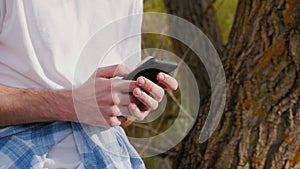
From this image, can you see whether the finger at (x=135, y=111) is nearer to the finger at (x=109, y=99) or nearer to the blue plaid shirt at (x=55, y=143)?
the finger at (x=109, y=99)

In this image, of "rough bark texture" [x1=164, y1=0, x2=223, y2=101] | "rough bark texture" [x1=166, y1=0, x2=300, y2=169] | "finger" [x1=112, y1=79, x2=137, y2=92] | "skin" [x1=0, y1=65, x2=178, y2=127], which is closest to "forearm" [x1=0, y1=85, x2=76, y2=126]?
"skin" [x1=0, y1=65, x2=178, y2=127]

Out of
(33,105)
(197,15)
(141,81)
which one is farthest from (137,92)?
(197,15)

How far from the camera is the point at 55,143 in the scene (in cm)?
155

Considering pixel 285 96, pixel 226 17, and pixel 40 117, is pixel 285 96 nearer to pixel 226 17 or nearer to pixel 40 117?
pixel 40 117

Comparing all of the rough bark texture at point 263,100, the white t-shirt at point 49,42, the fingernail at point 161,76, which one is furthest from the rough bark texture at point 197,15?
the fingernail at point 161,76

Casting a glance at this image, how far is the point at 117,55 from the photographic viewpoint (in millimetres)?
1689

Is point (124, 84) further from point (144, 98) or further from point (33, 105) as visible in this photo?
point (33, 105)

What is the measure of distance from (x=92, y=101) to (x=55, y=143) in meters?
0.15

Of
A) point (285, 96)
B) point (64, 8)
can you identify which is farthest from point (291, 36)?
point (64, 8)

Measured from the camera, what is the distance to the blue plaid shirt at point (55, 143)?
59.3 inches

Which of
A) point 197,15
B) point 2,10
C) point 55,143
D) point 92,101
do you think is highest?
point 197,15

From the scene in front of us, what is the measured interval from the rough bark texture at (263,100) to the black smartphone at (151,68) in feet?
3.42

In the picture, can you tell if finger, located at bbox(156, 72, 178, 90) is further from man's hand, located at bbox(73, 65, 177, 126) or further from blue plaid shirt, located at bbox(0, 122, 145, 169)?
blue plaid shirt, located at bbox(0, 122, 145, 169)

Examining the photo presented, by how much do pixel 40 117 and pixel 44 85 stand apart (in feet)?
0.25
